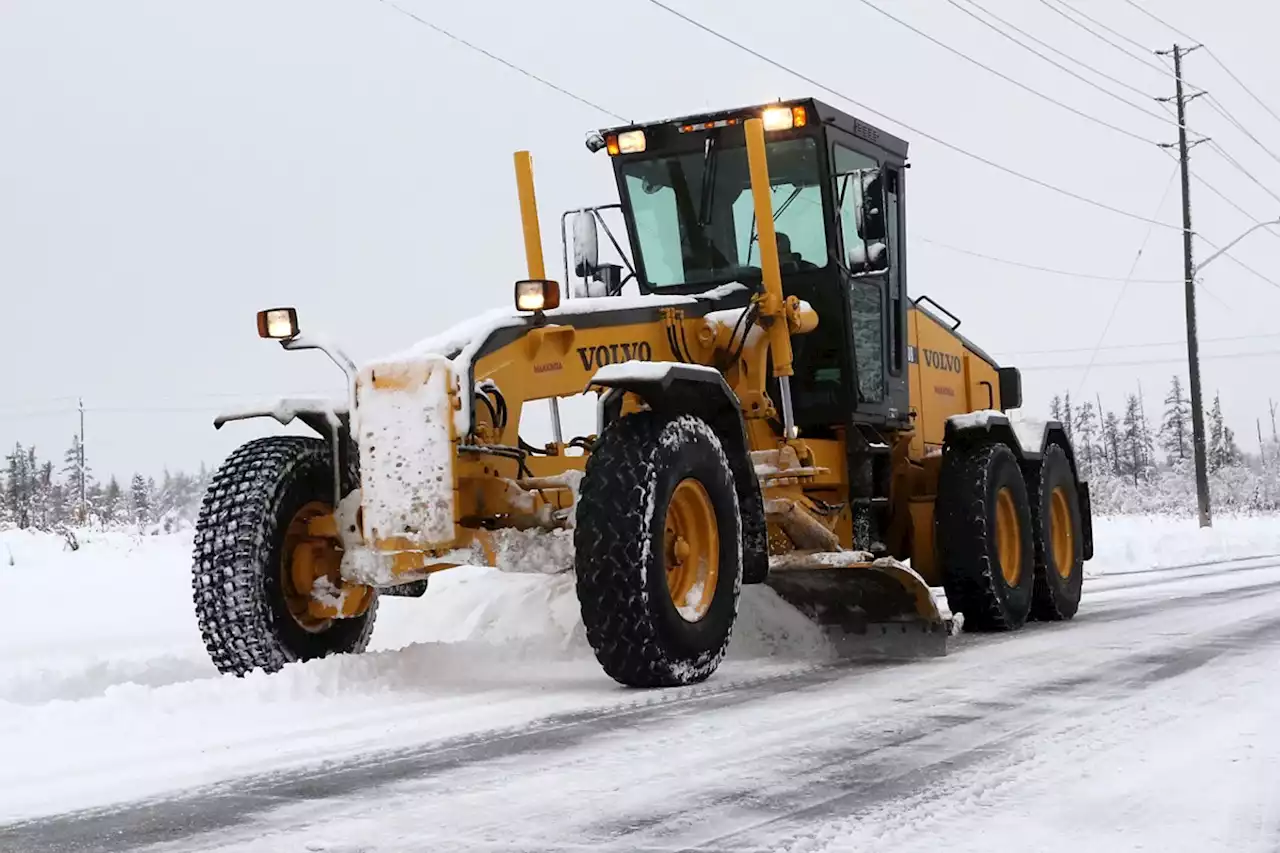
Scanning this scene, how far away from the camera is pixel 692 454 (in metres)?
6.52

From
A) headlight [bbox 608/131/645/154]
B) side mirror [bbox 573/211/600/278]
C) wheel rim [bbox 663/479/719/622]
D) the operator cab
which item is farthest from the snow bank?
wheel rim [bbox 663/479/719/622]

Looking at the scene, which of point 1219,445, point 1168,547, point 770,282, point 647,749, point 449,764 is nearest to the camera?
point 449,764

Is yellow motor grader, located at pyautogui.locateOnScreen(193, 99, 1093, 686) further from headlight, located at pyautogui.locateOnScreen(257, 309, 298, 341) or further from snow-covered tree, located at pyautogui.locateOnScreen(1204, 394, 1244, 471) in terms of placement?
snow-covered tree, located at pyautogui.locateOnScreen(1204, 394, 1244, 471)

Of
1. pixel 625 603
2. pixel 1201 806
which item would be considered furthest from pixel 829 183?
pixel 1201 806

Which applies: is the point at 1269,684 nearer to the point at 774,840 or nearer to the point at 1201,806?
the point at 1201,806

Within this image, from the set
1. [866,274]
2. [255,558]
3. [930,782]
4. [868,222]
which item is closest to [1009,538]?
[866,274]

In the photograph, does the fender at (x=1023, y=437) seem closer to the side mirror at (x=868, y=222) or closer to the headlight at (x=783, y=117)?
the side mirror at (x=868, y=222)

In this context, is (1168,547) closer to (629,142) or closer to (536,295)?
(629,142)

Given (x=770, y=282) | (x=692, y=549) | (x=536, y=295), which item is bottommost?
(x=692, y=549)

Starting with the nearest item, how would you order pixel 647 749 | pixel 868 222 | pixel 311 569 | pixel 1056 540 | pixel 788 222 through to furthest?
pixel 647 749 → pixel 311 569 → pixel 868 222 → pixel 788 222 → pixel 1056 540

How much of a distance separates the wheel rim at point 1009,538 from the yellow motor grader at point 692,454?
22mm

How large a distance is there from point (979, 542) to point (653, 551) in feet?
12.7

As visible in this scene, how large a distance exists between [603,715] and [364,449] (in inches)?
68.2

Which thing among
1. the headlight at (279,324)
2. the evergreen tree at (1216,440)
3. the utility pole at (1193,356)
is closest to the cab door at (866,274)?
the headlight at (279,324)
